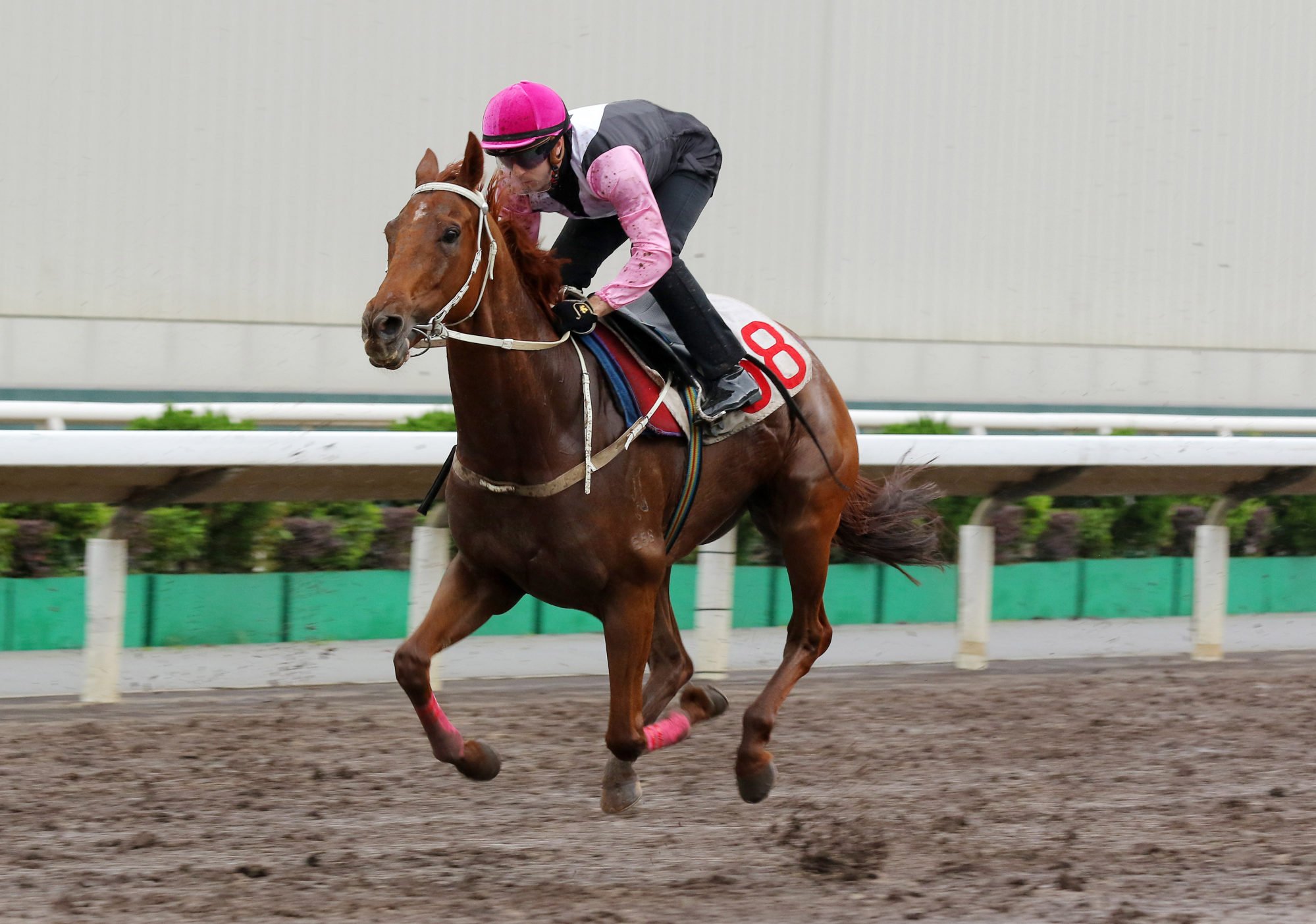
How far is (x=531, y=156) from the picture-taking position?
376 centimetres

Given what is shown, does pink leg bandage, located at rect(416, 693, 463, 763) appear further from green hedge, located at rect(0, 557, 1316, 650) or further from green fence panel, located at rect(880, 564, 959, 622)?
green fence panel, located at rect(880, 564, 959, 622)

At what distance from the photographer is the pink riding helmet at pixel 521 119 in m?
3.68

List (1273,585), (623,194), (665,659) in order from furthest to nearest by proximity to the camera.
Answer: (1273,585)
(665,659)
(623,194)

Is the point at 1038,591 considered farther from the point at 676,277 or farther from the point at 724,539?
the point at 676,277

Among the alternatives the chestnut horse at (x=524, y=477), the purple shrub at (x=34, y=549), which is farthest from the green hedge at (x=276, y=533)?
the chestnut horse at (x=524, y=477)

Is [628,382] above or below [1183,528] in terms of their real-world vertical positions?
above

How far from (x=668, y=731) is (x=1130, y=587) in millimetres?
3926

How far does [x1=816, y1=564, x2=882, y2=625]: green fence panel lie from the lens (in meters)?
6.91

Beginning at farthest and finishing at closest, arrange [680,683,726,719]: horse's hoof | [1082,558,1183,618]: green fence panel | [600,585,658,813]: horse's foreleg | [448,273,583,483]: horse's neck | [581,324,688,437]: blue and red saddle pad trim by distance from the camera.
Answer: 1. [1082,558,1183,618]: green fence panel
2. [680,683,726,719]: horse's hoof
3. [581,324,688,437]: blue and red saddle pad trim
4. [600,585,658,813]: horse's foreleg
5. [448,273,583,483]: horse's neck

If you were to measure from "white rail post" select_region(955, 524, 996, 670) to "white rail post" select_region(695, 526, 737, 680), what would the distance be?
1108 mm

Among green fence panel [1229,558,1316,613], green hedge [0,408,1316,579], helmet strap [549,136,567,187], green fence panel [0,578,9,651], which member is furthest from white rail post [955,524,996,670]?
green fence panel [0,578,9,651]

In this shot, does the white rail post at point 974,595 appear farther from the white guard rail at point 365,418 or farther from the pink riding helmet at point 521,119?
the pink riding helmet at point 521,119

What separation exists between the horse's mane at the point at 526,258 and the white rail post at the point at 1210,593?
165 inches

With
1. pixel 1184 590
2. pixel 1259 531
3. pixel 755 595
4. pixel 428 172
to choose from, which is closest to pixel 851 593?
pixel 755 595
